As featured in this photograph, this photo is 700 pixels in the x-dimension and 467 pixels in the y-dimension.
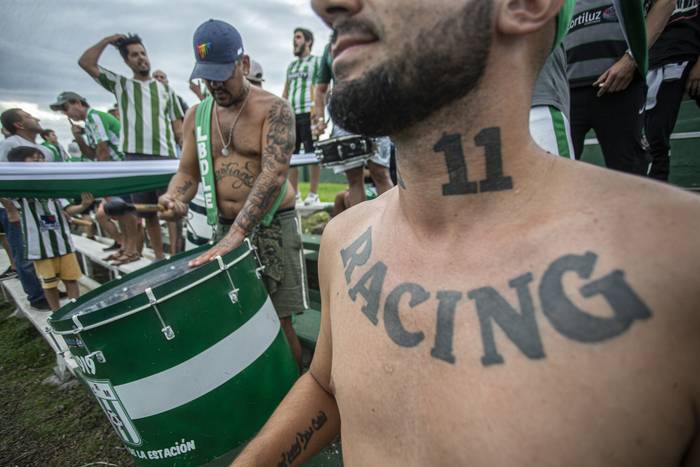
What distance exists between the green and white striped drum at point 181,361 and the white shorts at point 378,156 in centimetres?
268

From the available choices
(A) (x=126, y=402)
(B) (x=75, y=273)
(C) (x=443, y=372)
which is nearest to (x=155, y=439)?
(A) (x=126, y=402)

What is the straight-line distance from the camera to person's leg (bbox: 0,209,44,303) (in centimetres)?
512

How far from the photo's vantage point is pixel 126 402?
4.94ft

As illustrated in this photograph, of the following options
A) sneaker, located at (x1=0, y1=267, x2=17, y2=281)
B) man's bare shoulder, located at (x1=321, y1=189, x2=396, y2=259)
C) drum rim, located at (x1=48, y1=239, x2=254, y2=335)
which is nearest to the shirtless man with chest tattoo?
man's bare shoulder, located at (x1=321, y1=189, x2=396, y2=259)

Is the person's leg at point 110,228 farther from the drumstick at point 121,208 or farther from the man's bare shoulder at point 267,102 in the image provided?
the man's bare shoulder at point 267,102

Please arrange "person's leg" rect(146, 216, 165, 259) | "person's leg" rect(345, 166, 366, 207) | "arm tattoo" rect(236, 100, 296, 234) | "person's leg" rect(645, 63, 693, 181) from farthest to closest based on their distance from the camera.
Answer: "person's leg" rect(146, 216, 165, 259) < "person's leg" rect(345, 166, 366, 207) < "person's leg" rect(645, 63, 693, 181) < "arm tattoo" rect(236, 100, 296, 234)

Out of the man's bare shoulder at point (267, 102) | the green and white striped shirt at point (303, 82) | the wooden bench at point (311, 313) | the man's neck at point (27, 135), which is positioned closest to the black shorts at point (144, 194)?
the man's neck at point (27, 135)

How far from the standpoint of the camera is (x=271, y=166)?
2.66m

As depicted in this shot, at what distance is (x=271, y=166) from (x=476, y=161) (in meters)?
1.97

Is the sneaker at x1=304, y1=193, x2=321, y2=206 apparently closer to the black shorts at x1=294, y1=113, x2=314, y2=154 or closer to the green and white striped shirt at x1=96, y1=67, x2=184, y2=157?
the black shorts at x1=294, y1=113, x2=314, y2=154

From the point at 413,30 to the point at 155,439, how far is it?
177 centimetres

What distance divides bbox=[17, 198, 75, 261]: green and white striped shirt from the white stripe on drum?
407 centimetres

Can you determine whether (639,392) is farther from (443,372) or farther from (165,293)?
(165,293)

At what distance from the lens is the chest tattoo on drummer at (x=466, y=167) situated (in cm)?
90
